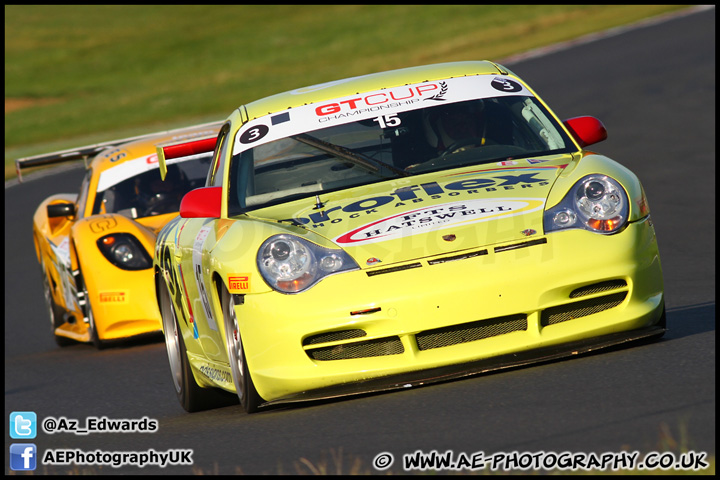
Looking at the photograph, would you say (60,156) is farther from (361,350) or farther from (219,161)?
(361,350)

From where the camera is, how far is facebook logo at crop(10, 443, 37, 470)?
524cm

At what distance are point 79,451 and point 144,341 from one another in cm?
413

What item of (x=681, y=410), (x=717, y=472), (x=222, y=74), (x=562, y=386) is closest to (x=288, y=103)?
(x=562, y=386)

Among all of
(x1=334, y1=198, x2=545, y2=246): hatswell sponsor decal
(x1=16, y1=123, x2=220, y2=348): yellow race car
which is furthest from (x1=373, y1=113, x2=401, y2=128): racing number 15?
(x1=16, y1=123, x2=220, y2=348): yellow race car

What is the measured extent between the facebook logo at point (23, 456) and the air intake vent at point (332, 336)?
4.06ft

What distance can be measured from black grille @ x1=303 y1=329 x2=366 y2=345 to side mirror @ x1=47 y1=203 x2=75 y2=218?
17.7 feet

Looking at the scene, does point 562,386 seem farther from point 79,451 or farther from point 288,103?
point 288,103

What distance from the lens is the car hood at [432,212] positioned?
17.0 feet

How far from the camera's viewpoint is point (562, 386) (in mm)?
4984

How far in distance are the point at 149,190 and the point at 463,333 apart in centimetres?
535

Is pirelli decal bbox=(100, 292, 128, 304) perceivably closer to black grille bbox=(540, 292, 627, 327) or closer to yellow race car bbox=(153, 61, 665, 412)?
yellow race car bbox=(153, 61, 665, 412)

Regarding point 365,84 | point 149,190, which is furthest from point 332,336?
point 149,190

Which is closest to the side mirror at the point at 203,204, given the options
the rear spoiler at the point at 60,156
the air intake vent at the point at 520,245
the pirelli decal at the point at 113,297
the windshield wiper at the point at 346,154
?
the windshield wiper at the point at 346,154

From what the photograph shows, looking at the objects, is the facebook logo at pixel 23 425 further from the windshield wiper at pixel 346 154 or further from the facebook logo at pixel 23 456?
the windshield wiper at pixel 346 154
